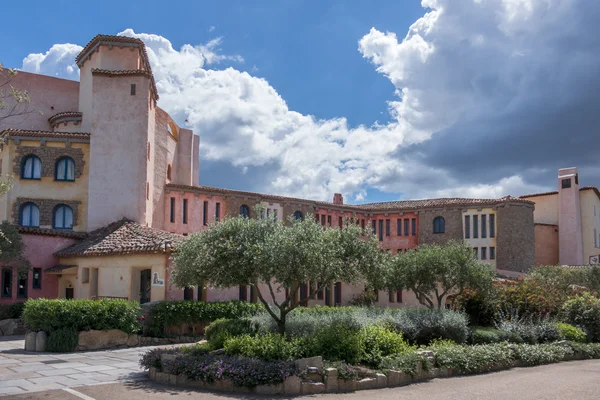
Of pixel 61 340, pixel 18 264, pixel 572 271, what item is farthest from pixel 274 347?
pixel 572 271

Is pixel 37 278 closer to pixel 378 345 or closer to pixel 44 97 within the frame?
pixel 44 97

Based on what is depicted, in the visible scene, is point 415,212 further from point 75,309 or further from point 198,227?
point 75,309

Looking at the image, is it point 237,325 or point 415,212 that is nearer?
point 237,325

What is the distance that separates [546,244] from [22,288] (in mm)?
41835

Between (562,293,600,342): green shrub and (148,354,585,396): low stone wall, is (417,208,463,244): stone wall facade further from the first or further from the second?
(148,354,585,396): low stone wall

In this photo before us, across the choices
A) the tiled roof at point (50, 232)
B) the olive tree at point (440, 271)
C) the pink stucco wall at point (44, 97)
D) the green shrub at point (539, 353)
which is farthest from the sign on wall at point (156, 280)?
the pink stucco wall at point (44, 97)

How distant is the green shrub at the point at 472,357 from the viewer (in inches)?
598

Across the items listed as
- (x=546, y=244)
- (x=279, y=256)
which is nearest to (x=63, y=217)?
(x=279, y=256)

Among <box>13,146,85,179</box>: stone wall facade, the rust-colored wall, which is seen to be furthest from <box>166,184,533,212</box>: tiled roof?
the rust-colored wall

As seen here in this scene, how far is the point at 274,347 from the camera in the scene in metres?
13.3

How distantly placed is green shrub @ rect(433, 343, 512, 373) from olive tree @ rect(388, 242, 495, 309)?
17.3ft

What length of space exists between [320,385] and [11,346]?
1301cm

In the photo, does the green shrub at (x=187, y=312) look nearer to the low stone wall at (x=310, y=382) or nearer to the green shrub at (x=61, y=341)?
the green shrub at (x=61, y=341)

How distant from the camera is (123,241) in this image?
25.6 metres
